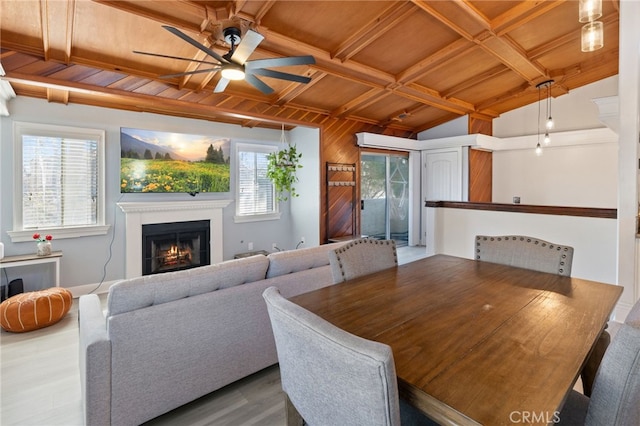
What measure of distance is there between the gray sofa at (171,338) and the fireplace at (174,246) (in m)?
2.70

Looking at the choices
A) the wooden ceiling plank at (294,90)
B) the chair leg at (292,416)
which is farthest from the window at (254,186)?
the chair leg at (292,416)

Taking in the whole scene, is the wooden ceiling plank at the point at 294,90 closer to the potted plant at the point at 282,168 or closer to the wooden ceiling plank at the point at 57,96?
the potted plant at the point at 282,168

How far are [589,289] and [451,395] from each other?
1364 millimetres

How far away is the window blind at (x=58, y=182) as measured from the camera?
12.6 feet

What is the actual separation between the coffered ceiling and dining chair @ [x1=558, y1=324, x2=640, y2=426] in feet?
10.6

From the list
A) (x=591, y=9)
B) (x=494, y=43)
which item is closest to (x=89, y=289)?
(x=591, y=9)

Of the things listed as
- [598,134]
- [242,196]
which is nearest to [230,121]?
[242,196]

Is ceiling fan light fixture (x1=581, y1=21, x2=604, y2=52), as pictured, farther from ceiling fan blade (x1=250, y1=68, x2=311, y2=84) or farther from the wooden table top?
ceiling fan blade (x1=250, y1=68, x2=311, y2=84)

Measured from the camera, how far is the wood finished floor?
1.90m

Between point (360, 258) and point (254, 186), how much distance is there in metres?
4.18

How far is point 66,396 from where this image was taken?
2131 millimetres

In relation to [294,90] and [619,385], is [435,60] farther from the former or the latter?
[619,385]

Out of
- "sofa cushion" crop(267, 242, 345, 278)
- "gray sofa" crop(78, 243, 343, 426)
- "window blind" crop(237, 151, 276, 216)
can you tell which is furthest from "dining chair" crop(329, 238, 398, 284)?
"window blind" crop(237, 151, 276, 216)

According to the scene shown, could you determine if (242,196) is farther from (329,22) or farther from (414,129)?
(414,129)
